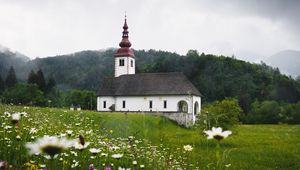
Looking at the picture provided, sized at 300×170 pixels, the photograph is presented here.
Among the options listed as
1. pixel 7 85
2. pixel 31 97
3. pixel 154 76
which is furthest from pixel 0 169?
pixel 7 85

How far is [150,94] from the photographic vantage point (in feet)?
156

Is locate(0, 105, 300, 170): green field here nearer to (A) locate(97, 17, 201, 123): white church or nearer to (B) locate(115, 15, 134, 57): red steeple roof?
(A) locate(97, 17, 201, 123): white church

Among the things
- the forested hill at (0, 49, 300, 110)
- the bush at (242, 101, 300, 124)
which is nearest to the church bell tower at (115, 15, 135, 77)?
the bush at (242, 101, 300, 124)

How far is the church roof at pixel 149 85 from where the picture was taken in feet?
153

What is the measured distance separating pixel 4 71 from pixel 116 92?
112896 millimetres

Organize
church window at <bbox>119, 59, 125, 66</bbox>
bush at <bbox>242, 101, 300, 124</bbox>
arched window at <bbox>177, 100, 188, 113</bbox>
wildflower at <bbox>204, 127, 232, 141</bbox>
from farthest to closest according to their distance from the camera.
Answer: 1. bush at <bbox>242, 101, 300, 124</bbox>
2. church window at <bbox>119, 59, 125, 66</bbox>
3. arched window at <bbox>177, 100, 188, 113</bbox>
4. wildflower at <bbox>204, 127, 232, 141</bbox>

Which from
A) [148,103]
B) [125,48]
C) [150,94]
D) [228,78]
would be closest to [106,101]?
[148,103]

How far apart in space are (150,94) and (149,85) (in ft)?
5.24

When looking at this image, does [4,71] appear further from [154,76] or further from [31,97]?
[154,76]

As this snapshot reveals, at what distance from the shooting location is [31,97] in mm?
67312

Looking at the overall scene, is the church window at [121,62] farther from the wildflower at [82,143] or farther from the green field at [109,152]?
the wildflower at [82,143]

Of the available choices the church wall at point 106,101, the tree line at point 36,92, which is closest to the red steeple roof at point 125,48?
the tree line at point 36,92

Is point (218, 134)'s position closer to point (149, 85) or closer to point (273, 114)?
point (149, 85)

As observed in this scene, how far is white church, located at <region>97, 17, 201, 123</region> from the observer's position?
46.2 m
